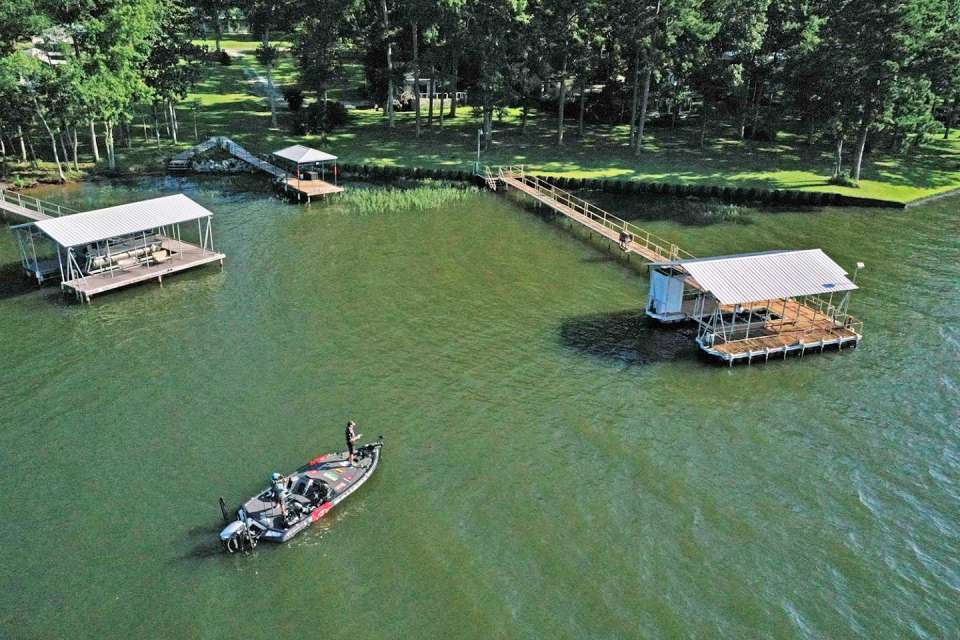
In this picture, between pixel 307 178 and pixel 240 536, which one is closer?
pixel 240 536

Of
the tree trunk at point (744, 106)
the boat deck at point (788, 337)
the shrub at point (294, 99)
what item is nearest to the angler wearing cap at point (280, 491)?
the boat deck at point (788, 337)

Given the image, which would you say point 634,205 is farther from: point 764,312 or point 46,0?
point 46,0

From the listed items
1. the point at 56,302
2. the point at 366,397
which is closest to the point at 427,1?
the point at 56,302

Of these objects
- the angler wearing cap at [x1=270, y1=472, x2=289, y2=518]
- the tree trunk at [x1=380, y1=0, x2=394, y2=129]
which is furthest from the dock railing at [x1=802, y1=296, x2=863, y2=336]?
the tree trunk at [x1=380, y1=0, x2=394, y2=129]

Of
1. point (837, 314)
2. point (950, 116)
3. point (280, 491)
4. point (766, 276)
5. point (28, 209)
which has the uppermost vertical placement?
point (950, 116)

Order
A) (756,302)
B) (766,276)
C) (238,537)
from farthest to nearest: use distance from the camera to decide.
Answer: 1. (756,302)
2. (766,276)
3. (238,537)

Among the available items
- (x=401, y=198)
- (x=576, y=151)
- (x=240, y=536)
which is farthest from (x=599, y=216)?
(x=240, y=536)

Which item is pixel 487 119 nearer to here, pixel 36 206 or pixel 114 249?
pixel 114 249
